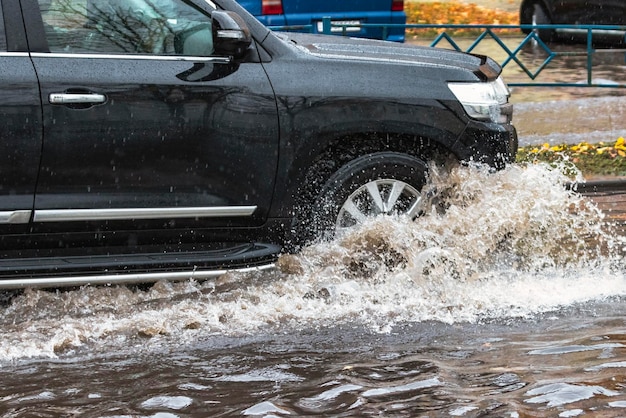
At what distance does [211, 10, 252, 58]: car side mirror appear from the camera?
5.56m

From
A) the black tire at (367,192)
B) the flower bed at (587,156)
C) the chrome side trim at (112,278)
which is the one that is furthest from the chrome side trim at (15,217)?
the flower bed at (587,156)

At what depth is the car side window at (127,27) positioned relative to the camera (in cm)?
552

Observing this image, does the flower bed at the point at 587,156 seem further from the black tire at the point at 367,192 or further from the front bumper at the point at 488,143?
the black tire at the point at 367,192

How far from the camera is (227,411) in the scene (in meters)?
4.32

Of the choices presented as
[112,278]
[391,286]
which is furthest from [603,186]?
[112,278]

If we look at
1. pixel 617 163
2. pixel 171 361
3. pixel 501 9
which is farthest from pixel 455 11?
pixel 171 361

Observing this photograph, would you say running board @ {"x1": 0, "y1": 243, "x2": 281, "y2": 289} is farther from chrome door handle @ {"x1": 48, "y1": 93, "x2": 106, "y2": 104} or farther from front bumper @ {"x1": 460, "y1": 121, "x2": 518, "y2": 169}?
front bumper @ {"x1": 460, "y1": 121, "x2": 518, "y2": 169}

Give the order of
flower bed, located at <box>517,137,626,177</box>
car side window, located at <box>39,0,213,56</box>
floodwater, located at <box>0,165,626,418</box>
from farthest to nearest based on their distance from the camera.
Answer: flower bed, located at <box>517,137,626,177</box>
car side window, located at <box>39,0,213,56</box>
floodwater, located at <box>0,165,626,418</box>

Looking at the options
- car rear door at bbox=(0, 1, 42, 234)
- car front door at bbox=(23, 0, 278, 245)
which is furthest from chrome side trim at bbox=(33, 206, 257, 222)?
car rear door at bbox=(0, 1, 42, 234)

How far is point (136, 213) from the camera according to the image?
18.2 ft

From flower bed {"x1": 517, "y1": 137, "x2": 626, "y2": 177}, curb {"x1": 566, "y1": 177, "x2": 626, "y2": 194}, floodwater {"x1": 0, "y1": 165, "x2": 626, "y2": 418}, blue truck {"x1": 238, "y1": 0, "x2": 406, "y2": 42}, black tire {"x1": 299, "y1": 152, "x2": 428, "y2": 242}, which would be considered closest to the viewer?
floodwater {"x1": 0, "y1": 165, "x2": 626, "y2": 418}

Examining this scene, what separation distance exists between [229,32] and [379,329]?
5.39 ft

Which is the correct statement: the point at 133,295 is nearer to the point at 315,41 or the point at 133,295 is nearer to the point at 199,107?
the point at 199,107

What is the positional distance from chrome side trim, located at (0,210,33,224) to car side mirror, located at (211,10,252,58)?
1256 millimetres
